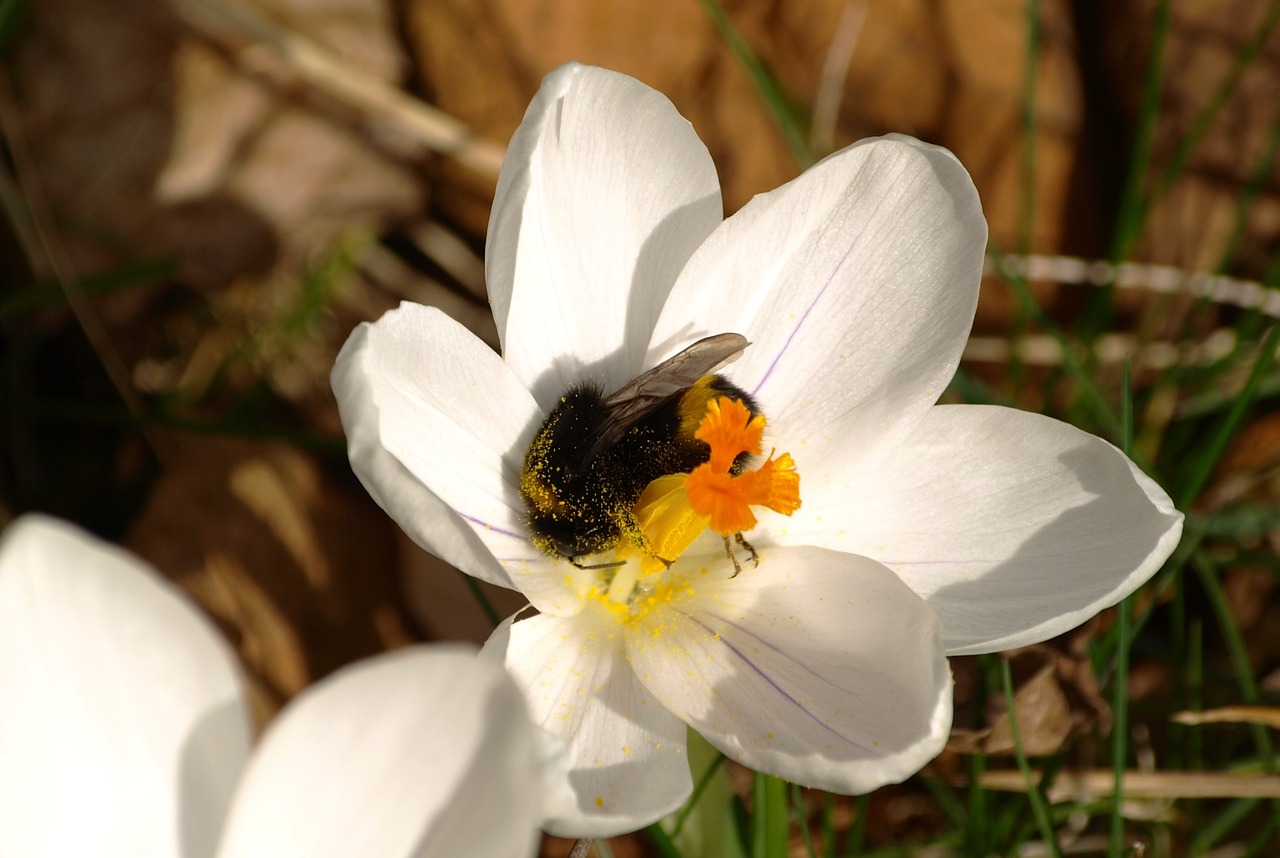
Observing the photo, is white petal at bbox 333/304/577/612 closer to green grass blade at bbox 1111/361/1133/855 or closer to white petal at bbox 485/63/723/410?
white petal at bbox 485/63/723/410

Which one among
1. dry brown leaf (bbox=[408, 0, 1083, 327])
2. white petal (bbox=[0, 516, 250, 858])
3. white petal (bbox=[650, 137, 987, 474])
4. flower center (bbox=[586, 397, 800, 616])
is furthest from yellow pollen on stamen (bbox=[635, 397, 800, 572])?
dry brown leaf (bbox=[408, 0, 1083, 327])

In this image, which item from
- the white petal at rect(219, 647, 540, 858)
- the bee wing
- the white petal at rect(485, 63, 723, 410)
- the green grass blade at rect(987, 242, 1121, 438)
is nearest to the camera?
the white petal at rect(219, 647, 540, 858)

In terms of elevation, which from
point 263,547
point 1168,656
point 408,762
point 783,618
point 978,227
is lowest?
point 1168,656

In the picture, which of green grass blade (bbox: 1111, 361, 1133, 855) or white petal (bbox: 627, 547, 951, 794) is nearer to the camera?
white petal (bbox: 627, 547, 951, 794)

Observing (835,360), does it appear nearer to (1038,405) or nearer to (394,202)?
(1038,405)

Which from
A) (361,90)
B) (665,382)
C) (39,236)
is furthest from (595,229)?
(39,236)

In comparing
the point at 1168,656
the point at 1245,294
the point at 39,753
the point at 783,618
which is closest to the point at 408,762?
the point at 39,753

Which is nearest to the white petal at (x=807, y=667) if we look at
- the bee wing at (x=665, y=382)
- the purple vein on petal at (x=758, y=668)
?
the purple vein on petal at (x=758, y=668)
